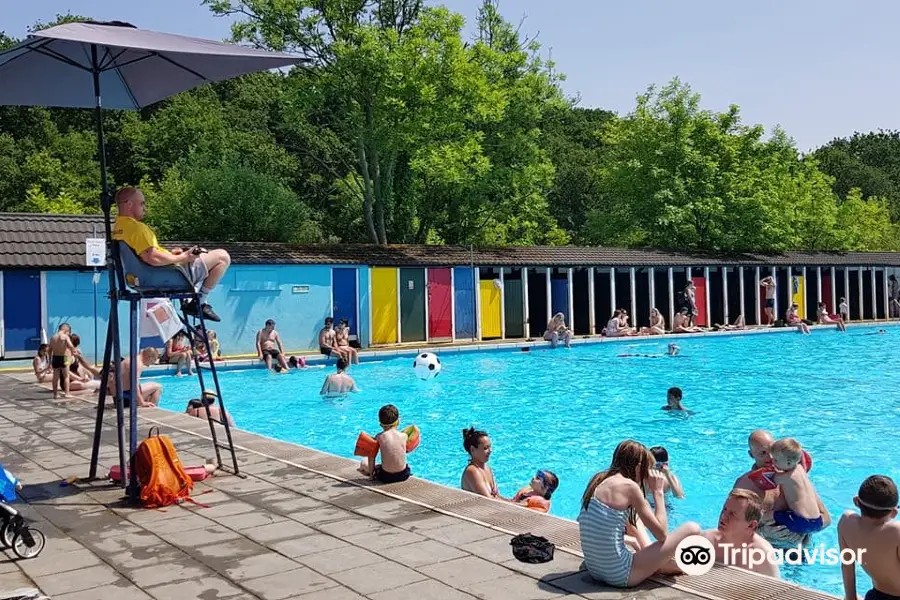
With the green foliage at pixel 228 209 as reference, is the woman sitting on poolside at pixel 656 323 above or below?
below

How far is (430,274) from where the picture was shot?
82.0 feet

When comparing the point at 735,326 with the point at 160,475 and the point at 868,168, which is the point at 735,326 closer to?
the point at 160,475

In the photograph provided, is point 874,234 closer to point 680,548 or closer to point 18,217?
point 18,217

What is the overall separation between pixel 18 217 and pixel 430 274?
11.1 metres

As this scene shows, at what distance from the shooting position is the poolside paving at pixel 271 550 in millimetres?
4512

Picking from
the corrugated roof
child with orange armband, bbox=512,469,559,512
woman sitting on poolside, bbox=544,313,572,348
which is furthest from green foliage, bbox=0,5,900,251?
child with orange armband, bbox=512,469,559,512

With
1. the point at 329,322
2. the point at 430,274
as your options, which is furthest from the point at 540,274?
the point at 329,322

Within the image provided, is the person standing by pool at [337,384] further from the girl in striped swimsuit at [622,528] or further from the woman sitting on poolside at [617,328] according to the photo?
the woman sitting on poolside at [617,328]

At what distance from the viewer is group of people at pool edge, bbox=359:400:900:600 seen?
159 inches

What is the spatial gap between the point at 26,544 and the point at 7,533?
148 mm

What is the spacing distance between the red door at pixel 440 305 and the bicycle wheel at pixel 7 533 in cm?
2003

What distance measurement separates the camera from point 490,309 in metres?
26.2

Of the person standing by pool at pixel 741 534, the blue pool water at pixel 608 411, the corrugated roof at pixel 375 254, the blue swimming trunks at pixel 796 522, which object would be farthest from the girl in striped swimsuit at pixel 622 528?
the corrugated roof at pixel 375 254

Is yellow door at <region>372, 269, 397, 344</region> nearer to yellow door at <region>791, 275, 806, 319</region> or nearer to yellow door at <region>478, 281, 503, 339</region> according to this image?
yellow door at <region>478, 281, 503, 339</region>
